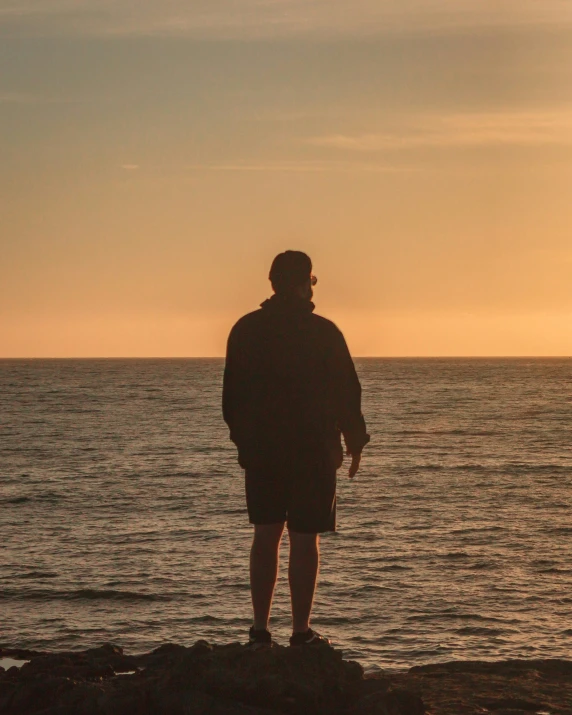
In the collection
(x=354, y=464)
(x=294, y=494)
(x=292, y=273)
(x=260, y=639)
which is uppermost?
(x=292, y=273)

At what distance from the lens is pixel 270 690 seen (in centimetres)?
535

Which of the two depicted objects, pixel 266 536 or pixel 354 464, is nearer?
pixel 354 464

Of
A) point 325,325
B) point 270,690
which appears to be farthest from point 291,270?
point 270,690

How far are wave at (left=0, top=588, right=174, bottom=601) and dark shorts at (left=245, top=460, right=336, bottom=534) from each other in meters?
12.2

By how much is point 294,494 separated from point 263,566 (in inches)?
18.8

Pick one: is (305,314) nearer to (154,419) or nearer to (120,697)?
(120,697)

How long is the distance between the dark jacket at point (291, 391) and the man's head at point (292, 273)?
0.18m

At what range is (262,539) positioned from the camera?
5820 millimetres

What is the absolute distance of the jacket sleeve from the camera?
575 cm

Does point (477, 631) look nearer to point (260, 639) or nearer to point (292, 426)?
point (260, 639)

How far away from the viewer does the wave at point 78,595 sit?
17438mm

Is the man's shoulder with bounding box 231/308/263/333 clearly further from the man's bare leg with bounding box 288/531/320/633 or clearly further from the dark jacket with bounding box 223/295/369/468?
the man's bare leg with bounding box 288/531/320/633

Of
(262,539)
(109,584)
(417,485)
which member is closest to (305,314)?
(262,539)

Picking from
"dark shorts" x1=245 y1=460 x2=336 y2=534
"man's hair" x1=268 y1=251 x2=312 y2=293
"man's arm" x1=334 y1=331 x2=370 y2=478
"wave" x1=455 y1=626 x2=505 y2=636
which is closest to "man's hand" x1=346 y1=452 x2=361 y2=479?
"man's arm" x1=334 y1=331 x2=370 y2=478
